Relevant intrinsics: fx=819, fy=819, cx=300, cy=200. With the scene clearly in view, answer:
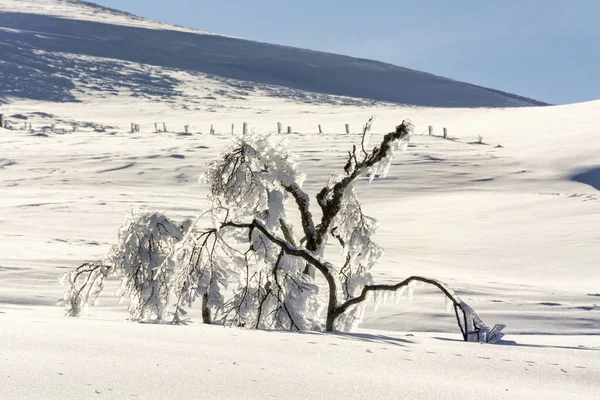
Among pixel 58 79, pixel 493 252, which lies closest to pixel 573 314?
pixel 493 252

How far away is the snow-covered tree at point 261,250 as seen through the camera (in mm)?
7316

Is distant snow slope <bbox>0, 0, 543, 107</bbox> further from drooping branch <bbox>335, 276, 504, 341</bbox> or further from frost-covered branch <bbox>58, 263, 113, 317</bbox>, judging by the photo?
drooping branch <bbox>335, 276, 504, 341</bbox>

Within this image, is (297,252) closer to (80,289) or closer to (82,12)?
(80,289)

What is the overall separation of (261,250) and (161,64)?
96.8m

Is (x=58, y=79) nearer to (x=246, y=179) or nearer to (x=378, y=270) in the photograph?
(x=378, y=270)

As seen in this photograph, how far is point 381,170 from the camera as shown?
7.73 m

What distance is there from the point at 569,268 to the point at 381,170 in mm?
10689

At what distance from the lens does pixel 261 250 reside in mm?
7438

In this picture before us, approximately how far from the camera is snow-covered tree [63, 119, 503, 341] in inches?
288

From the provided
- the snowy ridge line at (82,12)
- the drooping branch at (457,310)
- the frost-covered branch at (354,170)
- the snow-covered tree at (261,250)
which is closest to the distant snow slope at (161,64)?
the snowy ridge line at (82,12)

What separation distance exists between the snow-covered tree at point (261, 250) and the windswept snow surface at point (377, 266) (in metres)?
0.51

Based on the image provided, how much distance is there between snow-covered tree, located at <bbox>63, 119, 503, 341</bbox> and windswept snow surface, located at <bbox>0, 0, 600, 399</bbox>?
0.51m

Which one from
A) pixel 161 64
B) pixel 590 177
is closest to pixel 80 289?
pixel 590 177

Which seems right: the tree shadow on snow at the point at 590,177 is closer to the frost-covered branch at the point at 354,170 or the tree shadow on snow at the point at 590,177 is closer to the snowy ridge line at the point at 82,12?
the frost-covered branch at the point at 354,170
